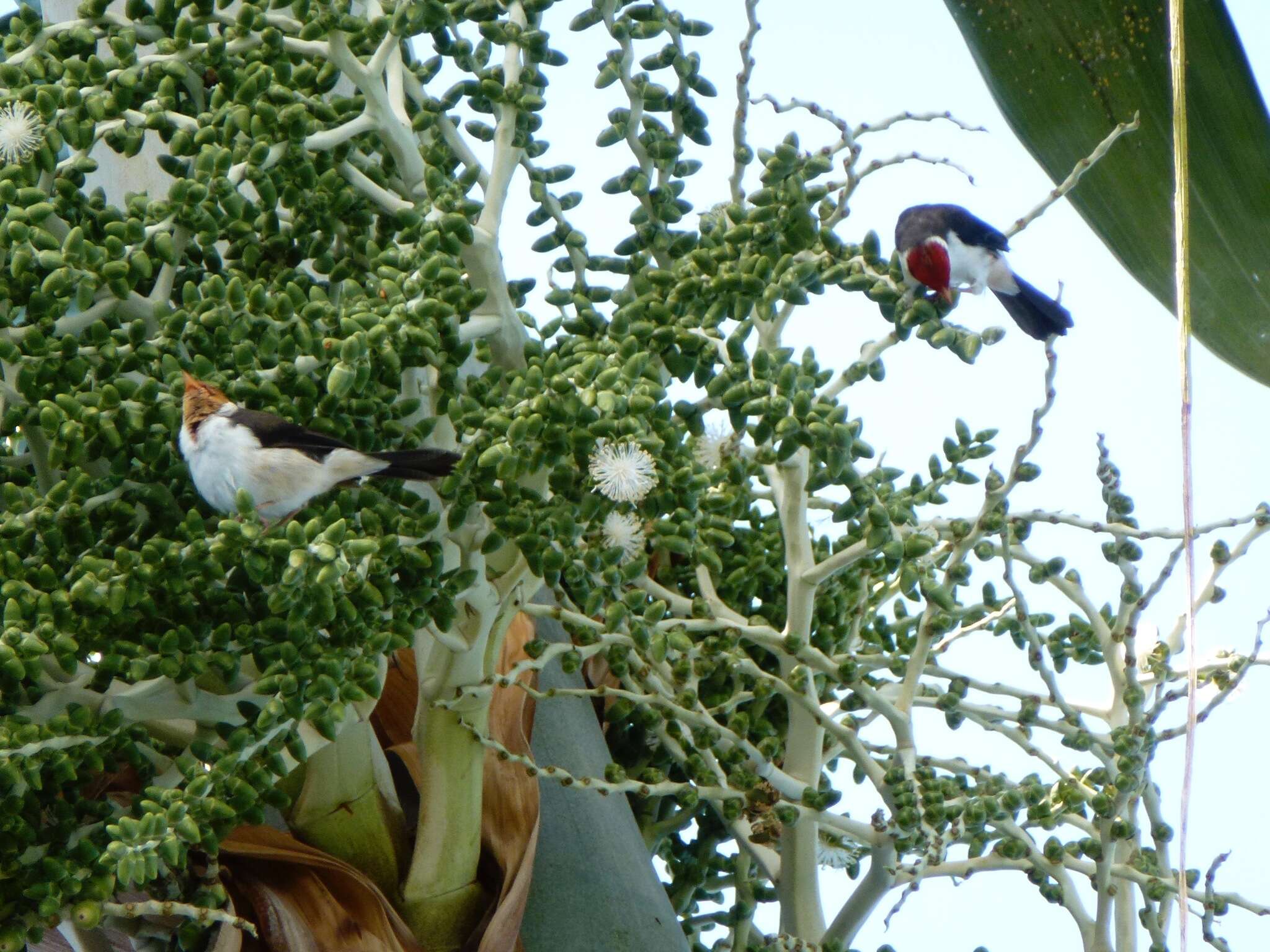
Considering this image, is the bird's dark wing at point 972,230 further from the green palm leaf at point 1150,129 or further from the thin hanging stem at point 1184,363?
the thin hanging stem at point 1184,363

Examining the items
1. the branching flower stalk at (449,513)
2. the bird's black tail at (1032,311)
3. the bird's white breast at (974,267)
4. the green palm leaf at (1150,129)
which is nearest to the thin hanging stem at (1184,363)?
the branching flower stalk at (449,513)

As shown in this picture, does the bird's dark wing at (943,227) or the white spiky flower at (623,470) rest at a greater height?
the bird's dark wing at (943,227)

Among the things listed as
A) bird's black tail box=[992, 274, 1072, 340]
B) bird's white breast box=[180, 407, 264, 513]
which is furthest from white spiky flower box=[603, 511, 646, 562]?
bird's black tail box=[992, 274, 1072, 340]

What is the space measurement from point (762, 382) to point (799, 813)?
327 millimetres

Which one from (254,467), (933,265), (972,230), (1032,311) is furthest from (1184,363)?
(1032,311)

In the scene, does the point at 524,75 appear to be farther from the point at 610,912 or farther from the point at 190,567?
the point at 610,912

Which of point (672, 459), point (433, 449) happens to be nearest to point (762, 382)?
point (672, 459)

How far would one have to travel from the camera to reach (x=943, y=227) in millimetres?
1175

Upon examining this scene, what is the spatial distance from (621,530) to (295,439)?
219mm

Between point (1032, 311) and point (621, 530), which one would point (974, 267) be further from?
point (621, 530)

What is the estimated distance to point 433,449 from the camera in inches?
33.4

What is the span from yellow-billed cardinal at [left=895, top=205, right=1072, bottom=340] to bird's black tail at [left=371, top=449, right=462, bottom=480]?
362 millimetres

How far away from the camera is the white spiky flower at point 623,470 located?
0.83 meters

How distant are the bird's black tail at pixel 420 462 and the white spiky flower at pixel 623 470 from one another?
9 centimetres
